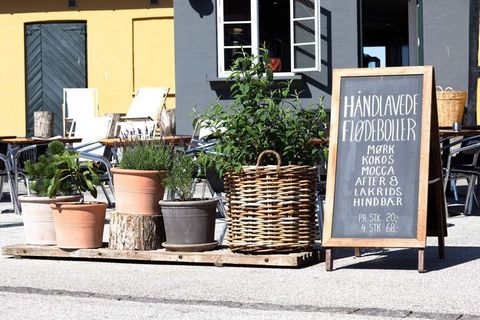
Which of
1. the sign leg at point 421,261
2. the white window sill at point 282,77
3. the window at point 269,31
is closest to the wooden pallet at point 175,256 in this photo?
the sign leg at point 421,261

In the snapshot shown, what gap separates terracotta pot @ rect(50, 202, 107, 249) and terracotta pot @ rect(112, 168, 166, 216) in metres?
0.23

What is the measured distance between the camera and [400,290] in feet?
20.9

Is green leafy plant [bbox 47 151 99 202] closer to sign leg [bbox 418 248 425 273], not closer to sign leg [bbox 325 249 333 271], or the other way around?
sign leg [bbox 325 249 333 271]

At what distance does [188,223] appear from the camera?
25.2 feet

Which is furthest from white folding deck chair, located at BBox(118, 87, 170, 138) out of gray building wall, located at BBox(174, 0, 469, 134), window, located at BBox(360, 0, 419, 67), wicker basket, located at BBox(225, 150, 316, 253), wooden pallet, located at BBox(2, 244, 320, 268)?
wicker basket, located at BBox(225, 150, 316, 253)

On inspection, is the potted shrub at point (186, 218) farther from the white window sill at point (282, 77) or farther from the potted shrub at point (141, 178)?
the white window sill at point (282, 77)

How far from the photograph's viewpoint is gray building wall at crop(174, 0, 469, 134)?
54.1 feet

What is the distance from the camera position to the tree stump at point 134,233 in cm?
789

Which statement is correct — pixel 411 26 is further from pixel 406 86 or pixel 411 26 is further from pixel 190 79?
pixel 406 86

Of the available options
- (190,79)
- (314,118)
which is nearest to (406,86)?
(314,118)

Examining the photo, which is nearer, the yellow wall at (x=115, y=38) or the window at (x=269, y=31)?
the window at (x=269, y=31)

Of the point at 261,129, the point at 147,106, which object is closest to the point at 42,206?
the point at 261,129

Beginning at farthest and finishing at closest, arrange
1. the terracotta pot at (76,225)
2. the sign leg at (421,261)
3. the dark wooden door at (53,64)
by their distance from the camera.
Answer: the dark wooden door at (53,64) → the terracotta pot at (76,225) → the sign leg at (421,261)

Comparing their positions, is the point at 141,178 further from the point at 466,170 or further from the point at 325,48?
the point at 325,48
